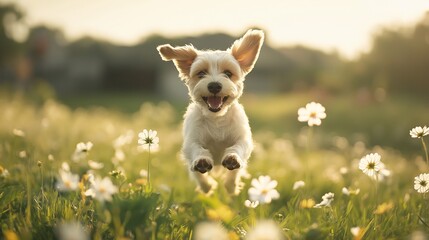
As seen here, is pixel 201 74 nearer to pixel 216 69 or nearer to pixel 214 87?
pixel 216 69

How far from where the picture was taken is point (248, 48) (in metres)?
4.99

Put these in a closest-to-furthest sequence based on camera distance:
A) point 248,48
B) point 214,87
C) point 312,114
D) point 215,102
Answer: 1. point 312,114
2. point 214,87
3. point 215,102
4. point 248,48

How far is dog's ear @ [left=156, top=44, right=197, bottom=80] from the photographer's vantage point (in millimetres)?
4867

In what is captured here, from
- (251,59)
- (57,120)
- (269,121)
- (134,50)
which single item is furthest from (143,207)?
(134,50)

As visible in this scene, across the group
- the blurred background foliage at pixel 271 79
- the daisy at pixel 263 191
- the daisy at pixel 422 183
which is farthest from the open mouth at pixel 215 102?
the blurred background foliage at pixel 271 79

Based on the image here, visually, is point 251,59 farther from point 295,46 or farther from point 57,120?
point 295,46

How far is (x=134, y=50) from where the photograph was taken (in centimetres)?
4662

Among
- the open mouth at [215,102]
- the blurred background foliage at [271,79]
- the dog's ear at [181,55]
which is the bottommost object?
the blurred background foliage at [271,79]

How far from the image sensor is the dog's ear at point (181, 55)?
487cm

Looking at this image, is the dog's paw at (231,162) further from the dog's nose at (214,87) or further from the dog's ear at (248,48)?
the dog's ear at (248,48)

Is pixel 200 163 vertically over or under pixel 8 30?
under

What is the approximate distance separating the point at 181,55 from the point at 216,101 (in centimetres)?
76

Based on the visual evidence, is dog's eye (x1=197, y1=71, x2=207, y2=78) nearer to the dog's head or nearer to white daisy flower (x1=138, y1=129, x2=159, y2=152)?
the dog's head

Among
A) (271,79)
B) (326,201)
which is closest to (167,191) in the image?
(326,201)
